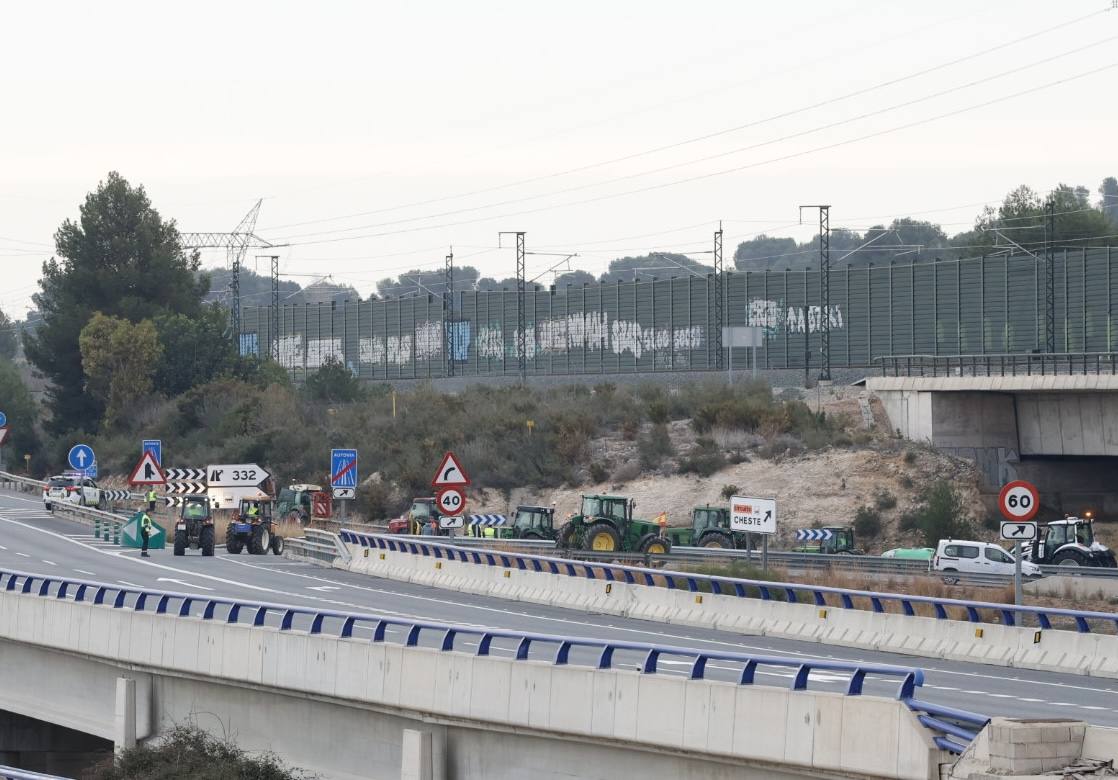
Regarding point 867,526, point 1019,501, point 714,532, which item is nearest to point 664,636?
point 1019,501

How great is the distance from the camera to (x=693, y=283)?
322 feet

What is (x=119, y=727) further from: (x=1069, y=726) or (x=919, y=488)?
(x=919, y=488)

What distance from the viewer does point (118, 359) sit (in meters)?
99.8

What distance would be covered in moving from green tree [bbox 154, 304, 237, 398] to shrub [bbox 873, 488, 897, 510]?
5152cm

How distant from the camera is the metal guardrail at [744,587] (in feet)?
95.5

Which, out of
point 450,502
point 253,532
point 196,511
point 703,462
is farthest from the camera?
point 703,462

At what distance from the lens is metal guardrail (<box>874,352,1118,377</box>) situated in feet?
198

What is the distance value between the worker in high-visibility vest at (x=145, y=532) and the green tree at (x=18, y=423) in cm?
5532

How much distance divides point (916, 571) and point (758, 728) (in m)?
30.2

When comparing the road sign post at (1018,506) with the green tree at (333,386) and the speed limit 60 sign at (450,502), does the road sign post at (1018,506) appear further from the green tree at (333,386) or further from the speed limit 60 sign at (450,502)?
the green tree at (333,386)

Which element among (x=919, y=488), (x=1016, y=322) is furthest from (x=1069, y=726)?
(x=1016, y=322)

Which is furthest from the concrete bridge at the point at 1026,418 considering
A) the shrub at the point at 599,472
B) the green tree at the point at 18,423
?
the green tree at the point at 18,423

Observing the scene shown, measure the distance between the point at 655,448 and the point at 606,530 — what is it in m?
21.3

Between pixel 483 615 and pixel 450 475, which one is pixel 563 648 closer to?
pixel 483 615
